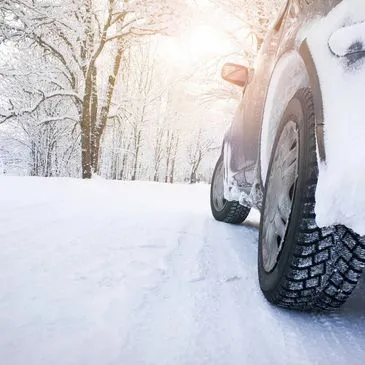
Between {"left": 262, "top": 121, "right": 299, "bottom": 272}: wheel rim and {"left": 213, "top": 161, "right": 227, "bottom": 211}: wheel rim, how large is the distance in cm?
205

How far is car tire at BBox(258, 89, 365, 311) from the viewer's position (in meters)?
1.33

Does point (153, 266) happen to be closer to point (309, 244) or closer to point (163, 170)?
point (309, 244)

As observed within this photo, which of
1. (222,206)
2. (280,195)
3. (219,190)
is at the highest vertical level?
(280,195)

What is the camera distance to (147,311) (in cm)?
151

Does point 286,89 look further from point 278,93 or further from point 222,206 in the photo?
point 222,206

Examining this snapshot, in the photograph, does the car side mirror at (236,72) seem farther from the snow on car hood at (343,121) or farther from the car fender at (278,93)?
the snow on car hood at (343,121)

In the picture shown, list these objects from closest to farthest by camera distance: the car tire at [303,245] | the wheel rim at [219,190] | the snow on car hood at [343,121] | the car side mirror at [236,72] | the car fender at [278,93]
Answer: the snow on car hood at [343,121]
the car tire at [303,245]
the car fender at [278,93]
the car side mirror at [236,72]
the wheel rim at [219,190]

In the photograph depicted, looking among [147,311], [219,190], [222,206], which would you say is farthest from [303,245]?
[219,190]

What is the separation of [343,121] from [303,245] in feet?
1.37

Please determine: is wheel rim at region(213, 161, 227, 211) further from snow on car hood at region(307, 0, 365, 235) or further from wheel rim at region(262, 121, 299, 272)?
snow on car hood at region(307, 0, 365, 235)

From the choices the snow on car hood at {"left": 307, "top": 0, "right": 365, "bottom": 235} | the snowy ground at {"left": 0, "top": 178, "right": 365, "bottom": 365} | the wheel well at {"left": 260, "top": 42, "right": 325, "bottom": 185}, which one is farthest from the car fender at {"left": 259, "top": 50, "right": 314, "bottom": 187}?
the snowy ground at {"left": 0, "top": 178, "right": 365, "bottom": 365}

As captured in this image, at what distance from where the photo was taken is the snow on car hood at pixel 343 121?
3.75ft

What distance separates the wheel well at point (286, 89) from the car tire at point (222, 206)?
157cm

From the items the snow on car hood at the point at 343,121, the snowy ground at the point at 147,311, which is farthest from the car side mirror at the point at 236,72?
the snow on car hood at the point at 343,121
